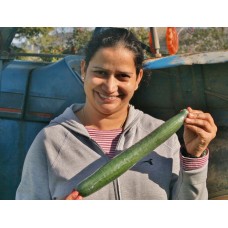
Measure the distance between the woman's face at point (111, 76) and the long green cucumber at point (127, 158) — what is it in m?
0.15

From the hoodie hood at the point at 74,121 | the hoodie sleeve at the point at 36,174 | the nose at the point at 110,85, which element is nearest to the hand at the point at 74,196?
the hoodie sleeve at the point at 36,174

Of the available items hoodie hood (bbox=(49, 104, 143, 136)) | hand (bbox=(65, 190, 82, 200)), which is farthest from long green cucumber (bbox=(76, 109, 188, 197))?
hoodie hood (bbox=(49, 104, 143, 136))

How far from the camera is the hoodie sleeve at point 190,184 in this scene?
48.1 inches

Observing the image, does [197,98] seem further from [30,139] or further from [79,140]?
[30,139]

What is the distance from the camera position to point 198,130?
Answer: 46.8 inches

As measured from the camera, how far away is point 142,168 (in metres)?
1.30

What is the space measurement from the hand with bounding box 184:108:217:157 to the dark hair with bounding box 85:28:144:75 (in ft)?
0.80

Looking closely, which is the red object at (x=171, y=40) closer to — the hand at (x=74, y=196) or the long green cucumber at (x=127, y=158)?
the long green cucumber at (x=127, y=158)

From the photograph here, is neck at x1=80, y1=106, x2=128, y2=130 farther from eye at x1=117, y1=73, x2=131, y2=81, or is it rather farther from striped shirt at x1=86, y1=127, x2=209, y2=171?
eye at x1=117, y1=73, x2=131, y2=81

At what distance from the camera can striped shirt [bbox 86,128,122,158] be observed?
1295 millimetres

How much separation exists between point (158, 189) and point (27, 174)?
16.6 inches

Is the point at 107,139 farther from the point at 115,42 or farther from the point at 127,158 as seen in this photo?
the point at 115,42
